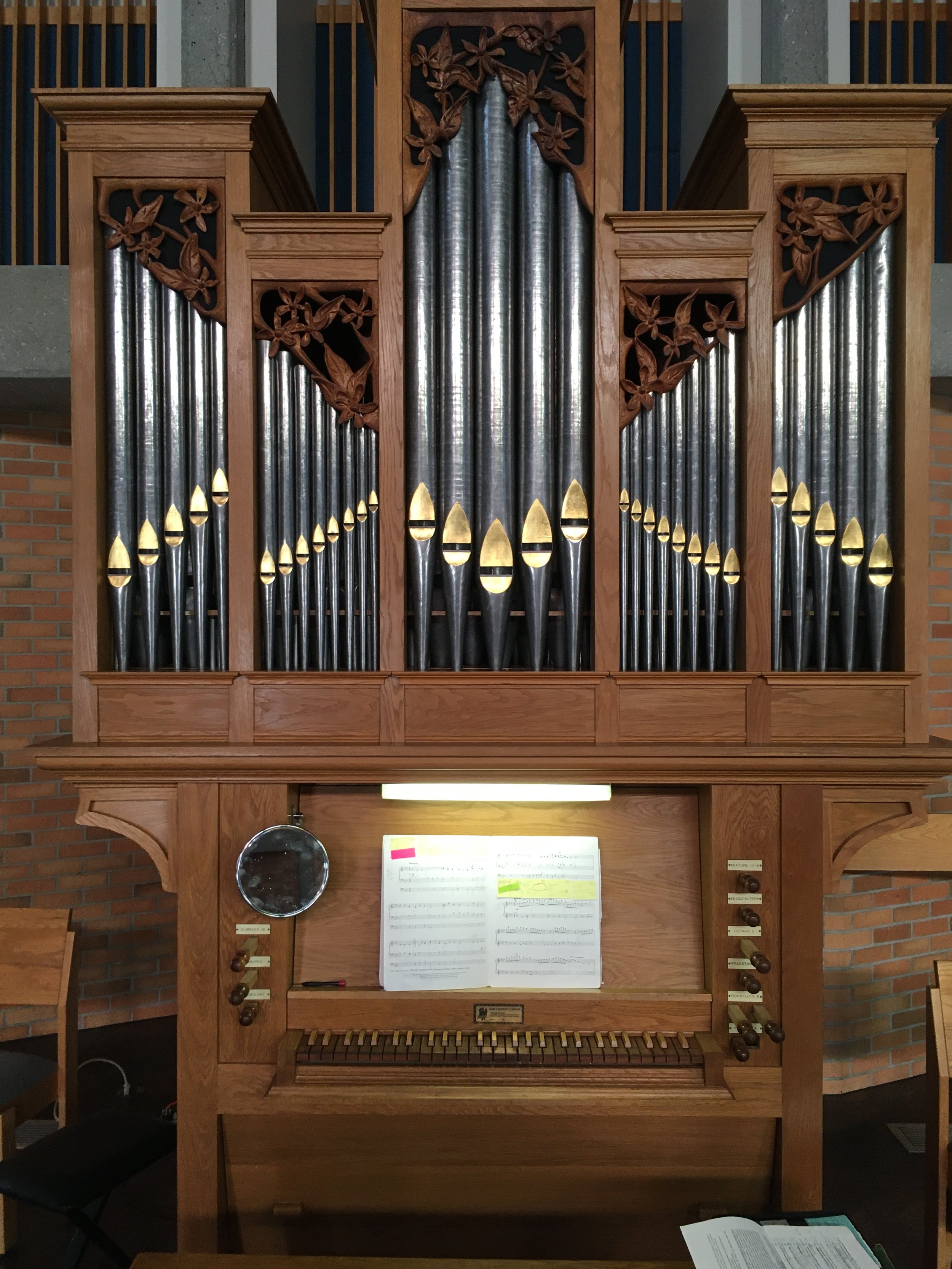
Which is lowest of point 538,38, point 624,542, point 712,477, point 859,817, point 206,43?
point 859,817

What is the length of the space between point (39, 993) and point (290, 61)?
4.08 m

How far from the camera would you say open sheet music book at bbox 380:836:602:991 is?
299 cm

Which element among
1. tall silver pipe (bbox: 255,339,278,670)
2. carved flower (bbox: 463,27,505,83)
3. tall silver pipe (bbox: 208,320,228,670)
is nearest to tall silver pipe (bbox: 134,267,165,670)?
tall silver pipe (bbox: 208,320,228,670)

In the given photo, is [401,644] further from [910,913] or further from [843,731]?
[910,913]

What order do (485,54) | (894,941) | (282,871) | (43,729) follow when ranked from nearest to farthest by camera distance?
(485,54)
(282,871)
(894,941)
(43,729)

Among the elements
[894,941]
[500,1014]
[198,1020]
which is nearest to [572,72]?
[500,1014]

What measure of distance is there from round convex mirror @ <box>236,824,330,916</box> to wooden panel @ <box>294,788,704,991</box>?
0.19 m

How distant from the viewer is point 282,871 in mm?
2914

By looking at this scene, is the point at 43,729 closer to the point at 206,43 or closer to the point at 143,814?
the point at 143,814

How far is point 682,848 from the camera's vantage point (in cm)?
312

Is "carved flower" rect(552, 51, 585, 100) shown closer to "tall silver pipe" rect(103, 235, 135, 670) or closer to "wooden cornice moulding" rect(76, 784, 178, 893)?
"tall silver pipe" rect(103, 235, 135, 670)

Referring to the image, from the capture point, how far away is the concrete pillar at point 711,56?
3502mm

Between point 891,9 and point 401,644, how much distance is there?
4.10 metres

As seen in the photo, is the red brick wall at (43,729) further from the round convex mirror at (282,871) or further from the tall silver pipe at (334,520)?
the tall silver pipe at (334,520)
